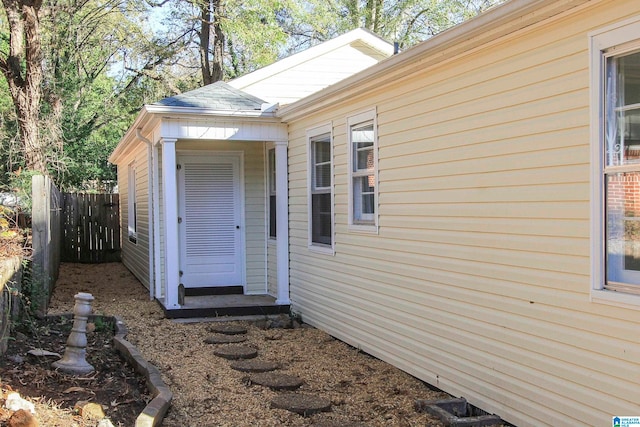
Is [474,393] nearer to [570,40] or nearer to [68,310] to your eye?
[570,40]

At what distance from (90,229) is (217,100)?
10.1m

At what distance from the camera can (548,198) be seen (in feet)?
14.0

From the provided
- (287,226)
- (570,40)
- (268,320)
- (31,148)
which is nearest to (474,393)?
(570,40)

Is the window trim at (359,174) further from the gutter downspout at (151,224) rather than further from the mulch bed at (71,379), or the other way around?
the gutter downspout at (151,224)

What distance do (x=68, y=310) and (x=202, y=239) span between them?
2342mm

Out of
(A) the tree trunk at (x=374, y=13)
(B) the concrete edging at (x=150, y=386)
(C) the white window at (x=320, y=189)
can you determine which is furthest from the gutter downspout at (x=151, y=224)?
(A) the tree trunk at (x=374, y=13)

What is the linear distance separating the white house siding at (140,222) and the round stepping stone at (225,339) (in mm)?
4115

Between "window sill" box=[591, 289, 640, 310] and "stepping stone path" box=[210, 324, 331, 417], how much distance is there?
2368 mm

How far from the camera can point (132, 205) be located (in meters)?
15.0

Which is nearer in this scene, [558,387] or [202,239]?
[558,387]

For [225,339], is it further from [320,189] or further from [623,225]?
[623,225]

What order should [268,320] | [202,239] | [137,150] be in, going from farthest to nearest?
[137,150] < [202,239] < [268,320]

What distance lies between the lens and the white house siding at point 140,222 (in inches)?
474

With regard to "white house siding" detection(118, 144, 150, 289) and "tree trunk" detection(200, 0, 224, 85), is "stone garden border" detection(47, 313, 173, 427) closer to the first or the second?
"white house siding" detection(118, 144, 150, 289)
